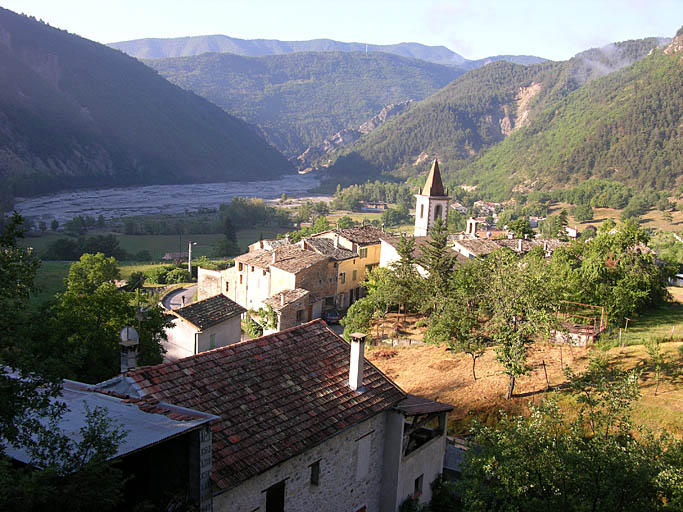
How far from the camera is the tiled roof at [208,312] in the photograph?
95.2ft

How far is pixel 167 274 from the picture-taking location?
209 feet

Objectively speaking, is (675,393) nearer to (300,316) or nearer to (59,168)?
(300,316)

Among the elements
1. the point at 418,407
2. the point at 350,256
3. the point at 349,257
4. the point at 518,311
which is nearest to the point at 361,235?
the point at 350,256

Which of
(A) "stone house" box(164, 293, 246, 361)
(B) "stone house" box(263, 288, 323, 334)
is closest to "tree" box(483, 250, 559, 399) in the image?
(A) "stone house" box(164, 293, 246, 361)

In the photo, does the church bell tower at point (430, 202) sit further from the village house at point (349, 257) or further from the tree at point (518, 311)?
the tree at point (518, 311)

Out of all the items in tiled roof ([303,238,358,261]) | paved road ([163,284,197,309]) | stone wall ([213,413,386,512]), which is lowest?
paved road ([163,284,197,309])

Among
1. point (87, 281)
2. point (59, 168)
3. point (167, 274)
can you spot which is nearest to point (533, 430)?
point (87, 281)

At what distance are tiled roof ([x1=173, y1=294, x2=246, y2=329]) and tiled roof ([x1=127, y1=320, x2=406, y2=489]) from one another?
48.5 ft

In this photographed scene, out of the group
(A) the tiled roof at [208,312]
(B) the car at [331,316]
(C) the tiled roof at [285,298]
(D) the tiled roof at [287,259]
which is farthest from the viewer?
(B) the car at [331,316]

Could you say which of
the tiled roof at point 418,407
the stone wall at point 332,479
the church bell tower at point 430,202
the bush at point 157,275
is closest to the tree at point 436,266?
the church bell tower at point 430,202

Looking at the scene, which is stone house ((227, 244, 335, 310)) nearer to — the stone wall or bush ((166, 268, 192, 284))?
bush ((166, 268, 192, 284))

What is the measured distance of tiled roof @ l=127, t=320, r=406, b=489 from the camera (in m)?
11.4

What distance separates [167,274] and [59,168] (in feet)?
516

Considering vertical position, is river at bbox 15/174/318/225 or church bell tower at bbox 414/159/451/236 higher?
church bell tower at bbox 414/159/451/236
